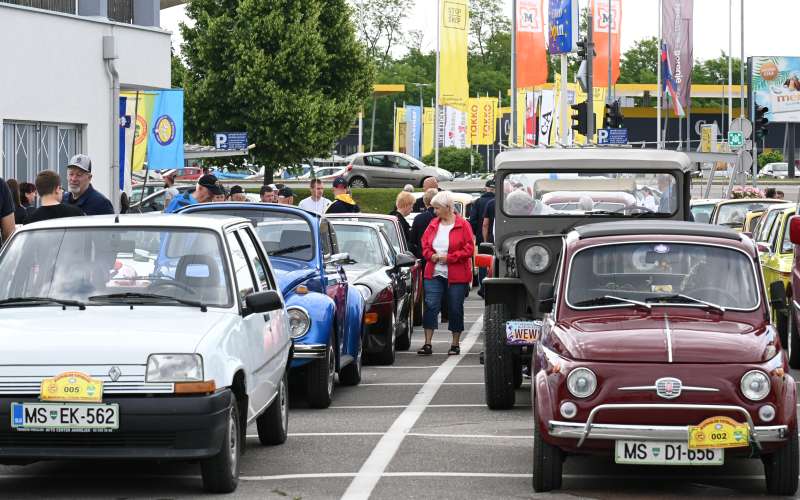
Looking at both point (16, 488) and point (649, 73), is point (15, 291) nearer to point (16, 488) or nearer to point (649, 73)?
point (16, 488)

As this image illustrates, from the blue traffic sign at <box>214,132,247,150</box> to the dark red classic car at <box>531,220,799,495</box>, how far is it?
35888mm

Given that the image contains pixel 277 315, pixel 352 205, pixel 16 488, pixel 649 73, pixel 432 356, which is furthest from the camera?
pixel 649 73

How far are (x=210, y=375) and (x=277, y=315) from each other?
7.26 ft

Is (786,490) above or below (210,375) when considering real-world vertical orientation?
below

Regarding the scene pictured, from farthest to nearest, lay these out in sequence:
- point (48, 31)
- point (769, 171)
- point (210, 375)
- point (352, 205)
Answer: point (769, 171) < point (48, 31) < point (352, 205) < point (210, 375)

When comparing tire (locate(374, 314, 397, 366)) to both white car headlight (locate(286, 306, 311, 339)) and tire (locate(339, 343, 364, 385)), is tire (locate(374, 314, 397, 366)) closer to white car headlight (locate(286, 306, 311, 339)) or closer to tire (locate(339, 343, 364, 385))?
tire (locate(339, 343, 364, 385))

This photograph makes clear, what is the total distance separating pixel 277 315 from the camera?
10.2m

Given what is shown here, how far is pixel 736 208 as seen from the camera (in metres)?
24.6

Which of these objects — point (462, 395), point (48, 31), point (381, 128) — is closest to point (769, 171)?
point (381, 128)

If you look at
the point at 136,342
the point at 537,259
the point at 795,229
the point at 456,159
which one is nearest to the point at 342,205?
the point at 795,229

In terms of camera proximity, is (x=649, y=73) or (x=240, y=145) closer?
(x=240, y=145)

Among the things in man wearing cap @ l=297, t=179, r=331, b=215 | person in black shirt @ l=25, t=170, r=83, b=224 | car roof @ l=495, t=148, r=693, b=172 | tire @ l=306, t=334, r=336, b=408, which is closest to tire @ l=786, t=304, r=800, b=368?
car roof @ l=495, t=148, r=693, b=172

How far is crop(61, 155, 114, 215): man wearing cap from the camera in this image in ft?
43.4

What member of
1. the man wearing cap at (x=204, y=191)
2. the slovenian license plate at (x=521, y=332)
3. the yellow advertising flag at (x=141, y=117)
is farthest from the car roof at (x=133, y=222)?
the yellow advertising flag at (x=141, y=117)
